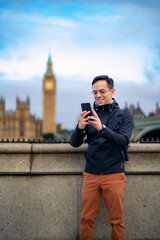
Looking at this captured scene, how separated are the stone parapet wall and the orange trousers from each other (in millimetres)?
672

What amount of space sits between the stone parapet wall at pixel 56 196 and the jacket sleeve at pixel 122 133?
2.44 ft

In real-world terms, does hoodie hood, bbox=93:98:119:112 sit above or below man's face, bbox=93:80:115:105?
below

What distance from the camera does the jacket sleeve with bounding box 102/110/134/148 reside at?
2.46 meters

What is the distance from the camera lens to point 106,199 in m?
2.57

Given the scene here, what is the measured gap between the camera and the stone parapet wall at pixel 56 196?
3.27m

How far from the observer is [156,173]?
3285mm

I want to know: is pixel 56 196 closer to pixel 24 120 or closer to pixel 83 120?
Answer: pixel 83 120

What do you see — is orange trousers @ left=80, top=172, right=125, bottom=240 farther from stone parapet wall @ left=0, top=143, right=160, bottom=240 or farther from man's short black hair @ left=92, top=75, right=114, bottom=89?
man's short black hair @ left=92, top=75, right=114, bottom=89

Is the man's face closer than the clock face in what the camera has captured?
Yes

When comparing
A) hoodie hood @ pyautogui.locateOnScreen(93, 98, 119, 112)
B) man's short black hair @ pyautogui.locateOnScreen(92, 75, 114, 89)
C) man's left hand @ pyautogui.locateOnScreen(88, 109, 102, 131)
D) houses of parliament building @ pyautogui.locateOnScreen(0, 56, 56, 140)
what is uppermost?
houses of parliament building @ pyautogui.locateOnScreen(0, 56, 56, 140)

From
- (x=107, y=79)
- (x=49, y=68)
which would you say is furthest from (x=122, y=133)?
(x=49, y=68)

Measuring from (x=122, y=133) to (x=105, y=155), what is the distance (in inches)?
9.4

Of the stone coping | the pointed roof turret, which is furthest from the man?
the pointed roof turret

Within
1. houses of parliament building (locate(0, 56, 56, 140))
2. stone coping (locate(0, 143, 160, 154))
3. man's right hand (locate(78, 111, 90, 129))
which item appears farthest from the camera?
houses of parliament building (locate(0, 56, 56, 140))
